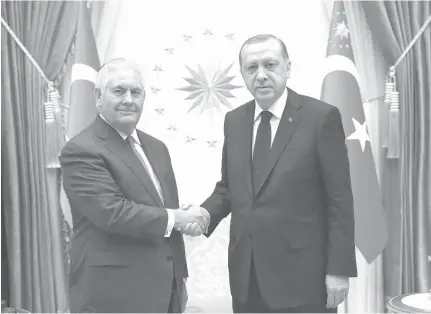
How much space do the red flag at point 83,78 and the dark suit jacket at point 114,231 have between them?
1.26 m

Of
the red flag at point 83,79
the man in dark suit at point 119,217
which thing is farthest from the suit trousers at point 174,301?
the red flag at point 83,79

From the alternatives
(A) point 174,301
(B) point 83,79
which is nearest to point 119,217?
(A) point 174,301

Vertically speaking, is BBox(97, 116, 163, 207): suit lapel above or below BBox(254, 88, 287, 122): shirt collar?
below

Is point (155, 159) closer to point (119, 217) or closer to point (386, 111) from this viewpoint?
point (119, 217)

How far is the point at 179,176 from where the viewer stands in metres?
→ 3.47

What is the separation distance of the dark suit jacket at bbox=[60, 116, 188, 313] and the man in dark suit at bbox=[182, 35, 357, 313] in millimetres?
312

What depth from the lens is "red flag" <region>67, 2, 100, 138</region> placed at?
3.25m

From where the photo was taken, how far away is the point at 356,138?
3.18 meters

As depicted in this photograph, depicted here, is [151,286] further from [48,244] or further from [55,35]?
[55,35]

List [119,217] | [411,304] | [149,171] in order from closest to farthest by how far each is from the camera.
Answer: [119,217], [149,171], [411,304]

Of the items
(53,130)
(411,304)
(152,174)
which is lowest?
(411,304)

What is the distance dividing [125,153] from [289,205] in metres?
0.65

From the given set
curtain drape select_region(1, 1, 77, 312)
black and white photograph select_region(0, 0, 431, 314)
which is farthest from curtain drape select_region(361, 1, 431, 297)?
curtain drape select_region(1, 1, 77, 312)

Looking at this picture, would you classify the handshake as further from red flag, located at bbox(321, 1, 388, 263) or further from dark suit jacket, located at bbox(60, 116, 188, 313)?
red flag, located at bbox(321, 1, 388, 263)
